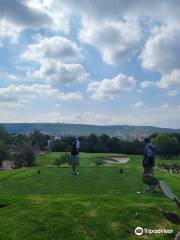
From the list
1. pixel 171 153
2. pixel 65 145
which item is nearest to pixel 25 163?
pixel 65 145

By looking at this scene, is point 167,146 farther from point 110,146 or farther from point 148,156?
point 148,156

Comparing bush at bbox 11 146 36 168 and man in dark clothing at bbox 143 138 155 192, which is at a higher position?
man in dark clothing at bbox 143 138 155 192

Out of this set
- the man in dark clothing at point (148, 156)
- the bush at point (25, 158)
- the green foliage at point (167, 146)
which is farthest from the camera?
the green foliage at point (167, 146)

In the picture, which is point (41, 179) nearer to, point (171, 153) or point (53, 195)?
point (53, 195)

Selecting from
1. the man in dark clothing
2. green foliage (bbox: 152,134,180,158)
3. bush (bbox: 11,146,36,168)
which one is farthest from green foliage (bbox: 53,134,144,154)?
the man in dark clothing

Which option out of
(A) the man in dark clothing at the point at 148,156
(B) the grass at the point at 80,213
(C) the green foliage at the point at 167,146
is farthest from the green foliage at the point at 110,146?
(B) the grass at the point at 80,213

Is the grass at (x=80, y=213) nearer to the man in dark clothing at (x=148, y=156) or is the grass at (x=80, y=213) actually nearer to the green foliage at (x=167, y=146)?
the man in dark clothing at (x=148, y=156)

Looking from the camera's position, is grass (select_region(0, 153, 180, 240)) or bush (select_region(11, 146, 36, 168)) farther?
bush (select_region(11, 146, 36, 168))

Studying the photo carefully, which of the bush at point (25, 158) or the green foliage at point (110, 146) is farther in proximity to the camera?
the green foliage at point (110, 146)

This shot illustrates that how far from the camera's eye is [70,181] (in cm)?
2070

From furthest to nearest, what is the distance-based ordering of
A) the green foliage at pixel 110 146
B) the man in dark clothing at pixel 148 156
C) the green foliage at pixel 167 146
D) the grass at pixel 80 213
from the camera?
the green foliage at pixel 110 146, the green foliage at pixel 167 146, the man in dark clothing at pixel 148 156, the grass at pixel 80 213

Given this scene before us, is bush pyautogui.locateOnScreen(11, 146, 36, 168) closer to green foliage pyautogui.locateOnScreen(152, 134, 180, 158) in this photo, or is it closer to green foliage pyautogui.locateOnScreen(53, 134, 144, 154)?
green foliage pyautogui.locateOnScreen(53, 134, 144, 154)

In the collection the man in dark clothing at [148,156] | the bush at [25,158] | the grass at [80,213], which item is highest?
the man in dark clothing at [148,156]

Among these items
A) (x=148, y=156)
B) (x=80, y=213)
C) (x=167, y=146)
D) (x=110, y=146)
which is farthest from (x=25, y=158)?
(x=80, y=213)
